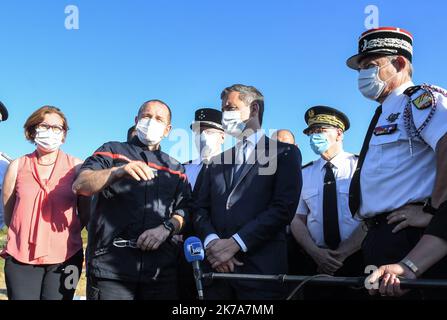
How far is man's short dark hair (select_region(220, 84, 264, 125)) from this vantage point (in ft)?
12.9

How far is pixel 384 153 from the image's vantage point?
3.00 metres

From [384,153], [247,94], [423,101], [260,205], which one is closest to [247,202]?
[260,205]

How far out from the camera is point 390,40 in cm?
324

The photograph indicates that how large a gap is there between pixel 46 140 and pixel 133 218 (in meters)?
1.20

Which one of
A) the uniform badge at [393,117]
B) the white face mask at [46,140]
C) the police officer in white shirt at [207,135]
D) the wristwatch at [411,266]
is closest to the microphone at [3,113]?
the white face mask at [46,140]

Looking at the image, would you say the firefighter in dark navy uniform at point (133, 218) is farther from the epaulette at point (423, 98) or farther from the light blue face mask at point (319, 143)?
the epaulette at point (423, 98)

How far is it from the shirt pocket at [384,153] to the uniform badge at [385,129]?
0.07ft

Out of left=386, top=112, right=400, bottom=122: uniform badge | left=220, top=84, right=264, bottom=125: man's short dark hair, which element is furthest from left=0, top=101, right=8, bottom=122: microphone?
left=386, top=112, right=400, bottom=122: uniform badge

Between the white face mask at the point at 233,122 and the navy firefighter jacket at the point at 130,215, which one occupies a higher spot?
the white face mask at the point at 233,122

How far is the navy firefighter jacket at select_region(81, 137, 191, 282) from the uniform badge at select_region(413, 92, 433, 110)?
2.07 meters

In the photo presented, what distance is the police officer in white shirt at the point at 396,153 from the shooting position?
8.83 ft

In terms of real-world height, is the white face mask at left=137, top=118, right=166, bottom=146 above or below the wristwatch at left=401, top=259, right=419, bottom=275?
above

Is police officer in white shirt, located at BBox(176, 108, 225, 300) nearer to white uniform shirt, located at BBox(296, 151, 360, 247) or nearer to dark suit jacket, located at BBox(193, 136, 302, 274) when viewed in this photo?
white uniform shirt, located at BBox(296, 151, 360, 247)

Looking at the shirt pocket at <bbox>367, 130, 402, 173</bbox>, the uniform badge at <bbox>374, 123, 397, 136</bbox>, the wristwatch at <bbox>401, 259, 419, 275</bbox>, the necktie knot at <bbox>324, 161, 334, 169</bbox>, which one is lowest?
the wristwatch at <bbox>401, 259, 419, 275</bbox>
